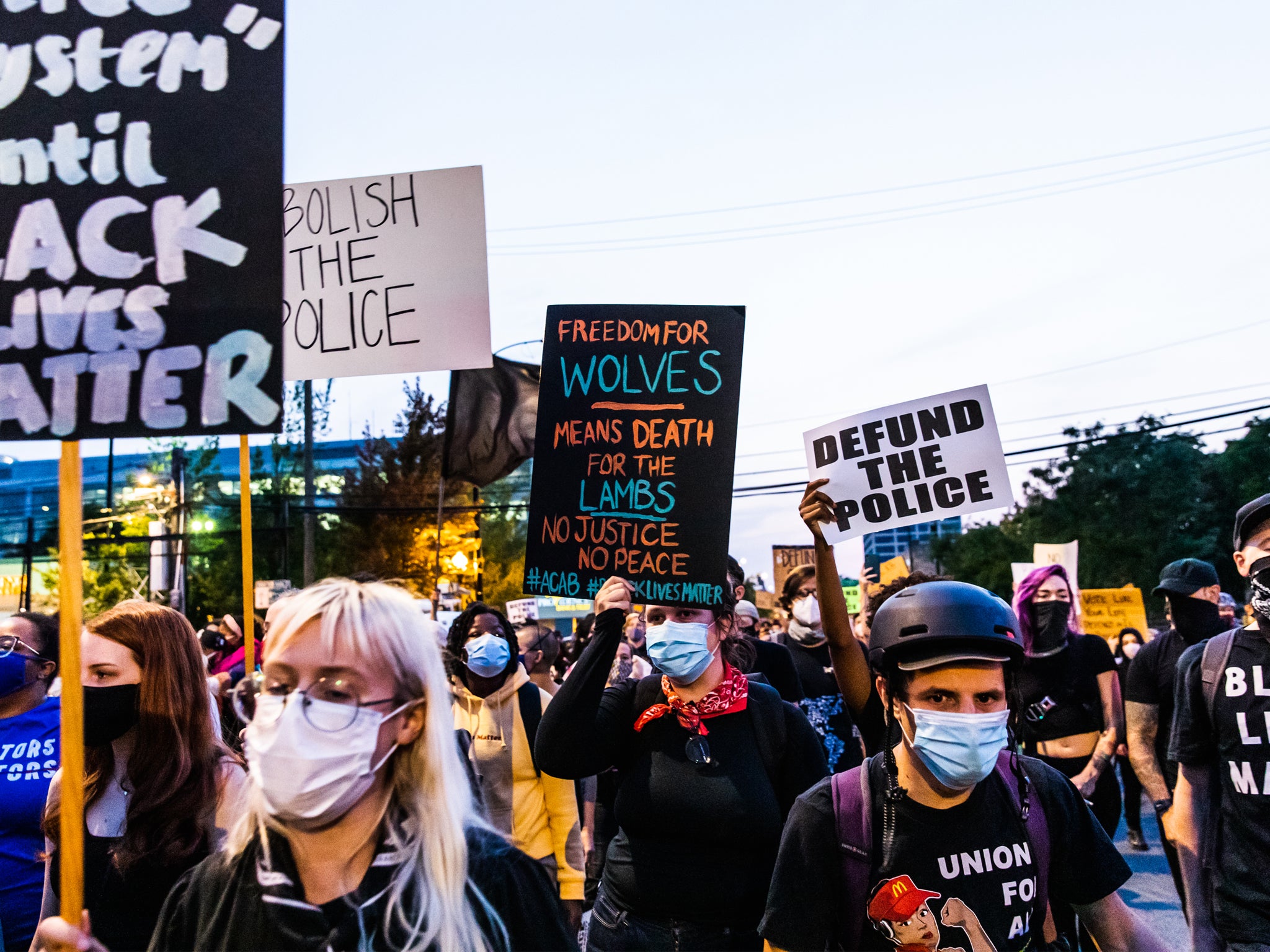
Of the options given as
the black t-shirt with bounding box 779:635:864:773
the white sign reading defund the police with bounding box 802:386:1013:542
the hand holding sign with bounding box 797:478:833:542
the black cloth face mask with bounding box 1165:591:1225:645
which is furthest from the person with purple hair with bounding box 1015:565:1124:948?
the hand holding sign with bounding box 797:478:833:542

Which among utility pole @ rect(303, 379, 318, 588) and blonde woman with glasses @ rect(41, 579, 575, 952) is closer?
blonde woman with glasses @ rect(41, 579, 575, 952)

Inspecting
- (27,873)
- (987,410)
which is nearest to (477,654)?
(27,873)

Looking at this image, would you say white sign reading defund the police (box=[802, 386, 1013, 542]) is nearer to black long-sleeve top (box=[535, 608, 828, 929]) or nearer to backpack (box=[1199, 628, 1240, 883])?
black long-sleeve top (box=[535, 608, 828, 929])

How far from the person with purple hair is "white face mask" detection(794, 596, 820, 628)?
3.97ft

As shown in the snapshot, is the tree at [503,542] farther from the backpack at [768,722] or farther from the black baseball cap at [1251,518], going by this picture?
the black baseball cap at [1251,518]

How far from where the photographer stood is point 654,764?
4027 millimetres

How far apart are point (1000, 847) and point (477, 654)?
11.3 feet

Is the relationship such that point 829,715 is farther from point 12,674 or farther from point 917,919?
point 12,674

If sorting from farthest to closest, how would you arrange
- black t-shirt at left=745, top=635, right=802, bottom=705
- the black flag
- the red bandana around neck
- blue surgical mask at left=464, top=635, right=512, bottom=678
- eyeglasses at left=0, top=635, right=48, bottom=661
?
Answer: the black flag, black t-shirt at left=745, top=635, right=802, bottom=705, blue surgical mask at left=464, top=635, right=512, bottom=678, eyeglasses at left=0, top=635, right=48, bottom=661, the red bandana around neck

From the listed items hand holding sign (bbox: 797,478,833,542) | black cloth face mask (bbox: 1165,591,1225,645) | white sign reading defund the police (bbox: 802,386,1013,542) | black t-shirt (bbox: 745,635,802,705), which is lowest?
black t-shirt (bbox: 745,635,802,705)

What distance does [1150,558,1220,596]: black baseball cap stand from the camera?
6770mm

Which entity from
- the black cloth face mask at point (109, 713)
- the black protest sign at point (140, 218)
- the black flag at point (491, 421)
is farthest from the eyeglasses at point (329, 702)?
the black flag at point (491, 421)

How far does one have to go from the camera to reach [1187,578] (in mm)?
6836

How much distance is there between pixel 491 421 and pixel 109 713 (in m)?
7.06
